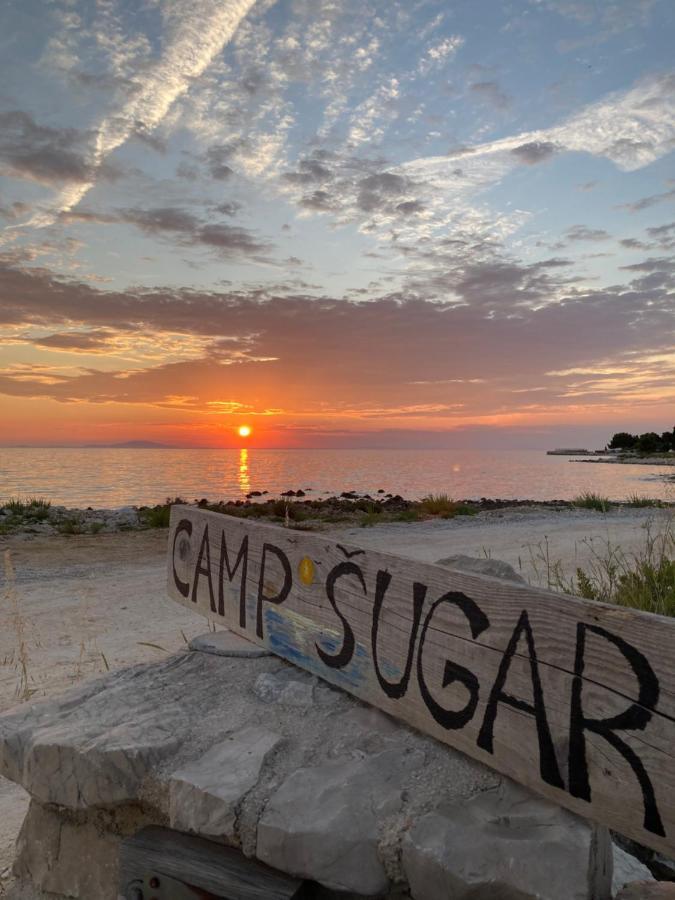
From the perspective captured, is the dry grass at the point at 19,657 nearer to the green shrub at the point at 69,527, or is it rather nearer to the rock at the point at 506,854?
the rock at the point at 506,854

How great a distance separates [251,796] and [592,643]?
119cm

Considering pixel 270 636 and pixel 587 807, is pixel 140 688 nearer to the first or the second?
pixel 270 636

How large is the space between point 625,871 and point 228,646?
1.93m

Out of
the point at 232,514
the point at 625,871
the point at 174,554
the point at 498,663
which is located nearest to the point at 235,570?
the point at 174,554

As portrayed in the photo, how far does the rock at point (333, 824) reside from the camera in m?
1.95

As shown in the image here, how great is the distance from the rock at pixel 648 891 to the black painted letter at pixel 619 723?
330mm

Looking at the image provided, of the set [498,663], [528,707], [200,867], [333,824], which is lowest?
[200,867]

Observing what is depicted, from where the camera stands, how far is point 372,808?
2055mm

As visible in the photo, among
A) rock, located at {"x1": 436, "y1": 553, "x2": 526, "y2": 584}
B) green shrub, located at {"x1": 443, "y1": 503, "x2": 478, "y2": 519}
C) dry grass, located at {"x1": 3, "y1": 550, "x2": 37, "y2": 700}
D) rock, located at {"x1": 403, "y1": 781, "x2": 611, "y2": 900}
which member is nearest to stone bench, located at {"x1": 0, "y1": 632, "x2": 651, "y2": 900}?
rock, located at {"x1": 403, "y1": 781, "x2": 611, "y2": 900}

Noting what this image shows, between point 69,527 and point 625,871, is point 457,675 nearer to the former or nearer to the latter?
point 625,871

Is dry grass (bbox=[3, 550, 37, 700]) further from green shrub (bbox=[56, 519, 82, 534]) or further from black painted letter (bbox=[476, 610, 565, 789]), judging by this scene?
green shrub (bbox=[56, 519, 82, 534])

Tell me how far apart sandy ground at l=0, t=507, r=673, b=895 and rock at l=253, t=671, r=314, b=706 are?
3.07 feet

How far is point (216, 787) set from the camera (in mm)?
2197

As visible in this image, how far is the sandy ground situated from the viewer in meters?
5.06
